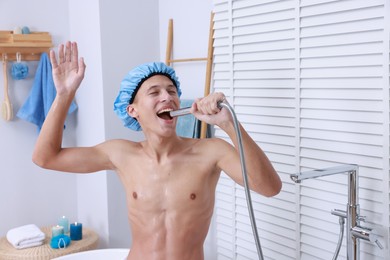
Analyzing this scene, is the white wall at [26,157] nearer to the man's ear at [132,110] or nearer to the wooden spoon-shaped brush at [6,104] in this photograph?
the wooden spoon-shaped brush at [6,104]

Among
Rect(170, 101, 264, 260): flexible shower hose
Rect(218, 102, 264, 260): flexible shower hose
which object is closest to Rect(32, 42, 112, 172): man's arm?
Rect(170, 101, 264, 260): flexible shower hose

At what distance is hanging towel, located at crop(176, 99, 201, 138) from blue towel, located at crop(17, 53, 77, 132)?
83cm

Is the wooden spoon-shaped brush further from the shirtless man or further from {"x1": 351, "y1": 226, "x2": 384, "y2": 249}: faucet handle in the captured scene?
{"x1": 351, "y1": 226, "x2": 384, "y2": 249}: faucet handle

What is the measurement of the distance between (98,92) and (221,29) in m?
0.92

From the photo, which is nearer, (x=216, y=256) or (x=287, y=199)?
(x=287, y=199)

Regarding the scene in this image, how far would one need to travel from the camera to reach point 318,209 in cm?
198

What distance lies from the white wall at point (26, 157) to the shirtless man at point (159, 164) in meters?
1.31

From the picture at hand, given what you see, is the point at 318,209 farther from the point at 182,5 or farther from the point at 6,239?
the point at 6,239

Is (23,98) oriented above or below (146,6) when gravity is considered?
below

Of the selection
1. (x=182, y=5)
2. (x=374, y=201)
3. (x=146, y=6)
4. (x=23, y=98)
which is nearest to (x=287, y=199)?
(x=374, y=201)

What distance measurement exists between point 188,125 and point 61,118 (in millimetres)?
925

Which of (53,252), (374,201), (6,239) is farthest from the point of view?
(6,239)

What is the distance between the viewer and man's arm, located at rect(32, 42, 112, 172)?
73.4 inches

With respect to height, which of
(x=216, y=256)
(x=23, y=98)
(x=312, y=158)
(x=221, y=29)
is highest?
(x=221, y=29)
